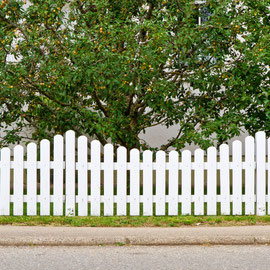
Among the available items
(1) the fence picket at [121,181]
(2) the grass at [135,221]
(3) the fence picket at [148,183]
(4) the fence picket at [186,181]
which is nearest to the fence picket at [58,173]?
(2) the grass at [135,221]

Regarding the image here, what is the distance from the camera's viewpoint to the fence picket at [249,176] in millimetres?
7762

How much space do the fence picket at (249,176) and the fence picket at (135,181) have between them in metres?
1.70

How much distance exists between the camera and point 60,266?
525 cm

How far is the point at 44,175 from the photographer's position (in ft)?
25.4

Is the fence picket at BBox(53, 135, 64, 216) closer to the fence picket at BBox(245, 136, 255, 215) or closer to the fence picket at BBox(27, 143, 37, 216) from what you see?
the fence picket at BBox(27, 143, 37, 216)

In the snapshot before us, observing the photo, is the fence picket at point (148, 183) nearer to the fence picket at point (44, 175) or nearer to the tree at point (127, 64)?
the tree at point (127, 64)

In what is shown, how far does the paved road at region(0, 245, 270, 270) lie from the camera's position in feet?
17.2

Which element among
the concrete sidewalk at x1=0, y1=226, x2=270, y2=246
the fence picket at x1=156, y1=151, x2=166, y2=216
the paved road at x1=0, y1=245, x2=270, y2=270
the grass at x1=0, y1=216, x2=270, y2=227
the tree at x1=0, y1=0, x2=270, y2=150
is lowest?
the paved road at x1=0, y1=245, x2=270, y2=270

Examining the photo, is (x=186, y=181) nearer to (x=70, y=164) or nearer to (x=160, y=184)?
(x=160, y=184)

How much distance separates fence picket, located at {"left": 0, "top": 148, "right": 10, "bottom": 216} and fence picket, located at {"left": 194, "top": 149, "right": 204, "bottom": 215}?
290 cm

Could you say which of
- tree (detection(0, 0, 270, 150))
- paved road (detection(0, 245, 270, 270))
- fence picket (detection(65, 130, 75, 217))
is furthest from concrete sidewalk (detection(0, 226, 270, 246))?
tree (detection(0, 0, 270, 150))

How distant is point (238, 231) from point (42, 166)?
3.11m

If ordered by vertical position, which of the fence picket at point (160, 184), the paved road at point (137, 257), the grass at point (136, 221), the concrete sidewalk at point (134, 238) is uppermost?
the fence picket at point (160, 184)

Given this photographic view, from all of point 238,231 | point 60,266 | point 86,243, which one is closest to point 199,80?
point 238,231
